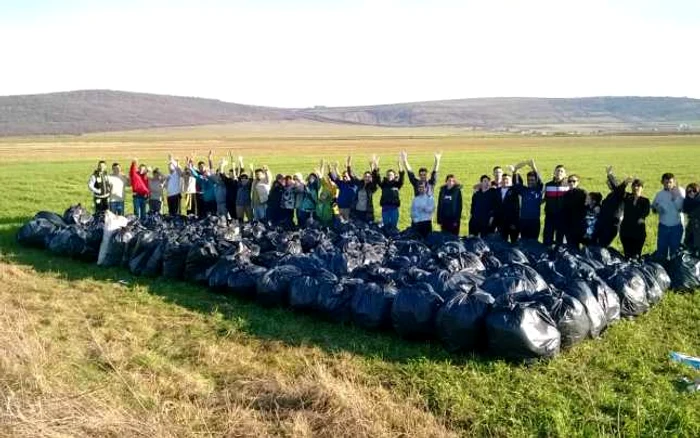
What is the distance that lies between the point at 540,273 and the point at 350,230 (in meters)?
3.80

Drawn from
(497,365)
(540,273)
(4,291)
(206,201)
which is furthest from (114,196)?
(497,365)

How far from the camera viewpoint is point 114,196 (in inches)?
558

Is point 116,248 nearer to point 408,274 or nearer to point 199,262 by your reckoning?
point 199,262

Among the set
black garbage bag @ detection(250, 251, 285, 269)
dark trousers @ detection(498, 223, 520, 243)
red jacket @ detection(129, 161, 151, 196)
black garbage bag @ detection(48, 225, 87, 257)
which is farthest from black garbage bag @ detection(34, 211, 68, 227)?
dark trousers @ detection(498, 223, 520, 243)

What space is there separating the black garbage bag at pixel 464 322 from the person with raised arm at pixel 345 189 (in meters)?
6.27

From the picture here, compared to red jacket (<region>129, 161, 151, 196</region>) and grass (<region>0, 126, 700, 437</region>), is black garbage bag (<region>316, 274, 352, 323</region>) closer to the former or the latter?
grass (<region>0, 126, 700, 437</region>)

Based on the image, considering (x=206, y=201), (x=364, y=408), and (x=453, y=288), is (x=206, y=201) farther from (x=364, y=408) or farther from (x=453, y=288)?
(x=364, y=408)

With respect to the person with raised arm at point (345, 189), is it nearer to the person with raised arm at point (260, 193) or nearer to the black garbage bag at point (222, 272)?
the person with raised arm at point (260, 193)

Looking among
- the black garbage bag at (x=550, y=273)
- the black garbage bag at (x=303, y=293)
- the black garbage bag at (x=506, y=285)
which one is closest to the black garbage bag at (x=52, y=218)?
the black garbage bag at (x=303, y=293)

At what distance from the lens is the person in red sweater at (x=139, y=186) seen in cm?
1399

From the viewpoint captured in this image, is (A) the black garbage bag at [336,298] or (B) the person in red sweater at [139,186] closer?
(A) the black garbage bag at [336,298]

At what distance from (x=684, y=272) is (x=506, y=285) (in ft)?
10.6

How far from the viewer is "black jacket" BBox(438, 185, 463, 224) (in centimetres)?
1105

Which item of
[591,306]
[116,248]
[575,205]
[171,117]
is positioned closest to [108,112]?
[171,117]
